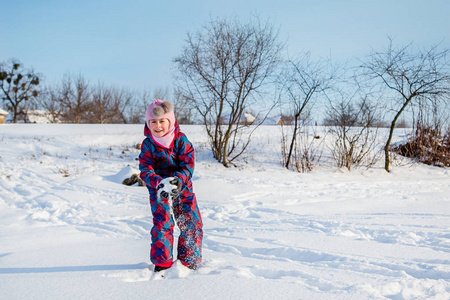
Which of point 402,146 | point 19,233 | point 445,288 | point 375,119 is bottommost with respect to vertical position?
point 19,233

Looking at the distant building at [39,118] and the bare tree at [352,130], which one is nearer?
the bare tree at [352,130]

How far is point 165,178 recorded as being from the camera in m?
2.38

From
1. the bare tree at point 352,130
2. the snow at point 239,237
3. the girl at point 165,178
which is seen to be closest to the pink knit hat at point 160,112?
the girl at point 165,178

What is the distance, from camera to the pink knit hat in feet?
8.07

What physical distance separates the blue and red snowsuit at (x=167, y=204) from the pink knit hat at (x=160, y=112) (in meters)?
0.11

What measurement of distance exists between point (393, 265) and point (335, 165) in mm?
8210

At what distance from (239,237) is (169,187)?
1722mm

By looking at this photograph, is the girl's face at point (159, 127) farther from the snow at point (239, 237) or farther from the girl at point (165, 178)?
the snow at point (239, 237)

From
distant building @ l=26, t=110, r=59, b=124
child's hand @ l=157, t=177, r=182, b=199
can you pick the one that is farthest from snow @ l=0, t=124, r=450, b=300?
distant building @ l=26, t=110, r=59, b=124

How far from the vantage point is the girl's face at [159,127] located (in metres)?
2.46

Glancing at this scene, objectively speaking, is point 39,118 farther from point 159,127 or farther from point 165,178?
point 165,178

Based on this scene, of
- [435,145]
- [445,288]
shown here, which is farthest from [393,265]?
[435,145]

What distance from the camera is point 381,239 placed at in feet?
11.4

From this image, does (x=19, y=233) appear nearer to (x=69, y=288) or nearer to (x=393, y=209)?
Result: (x=69, y=288)
